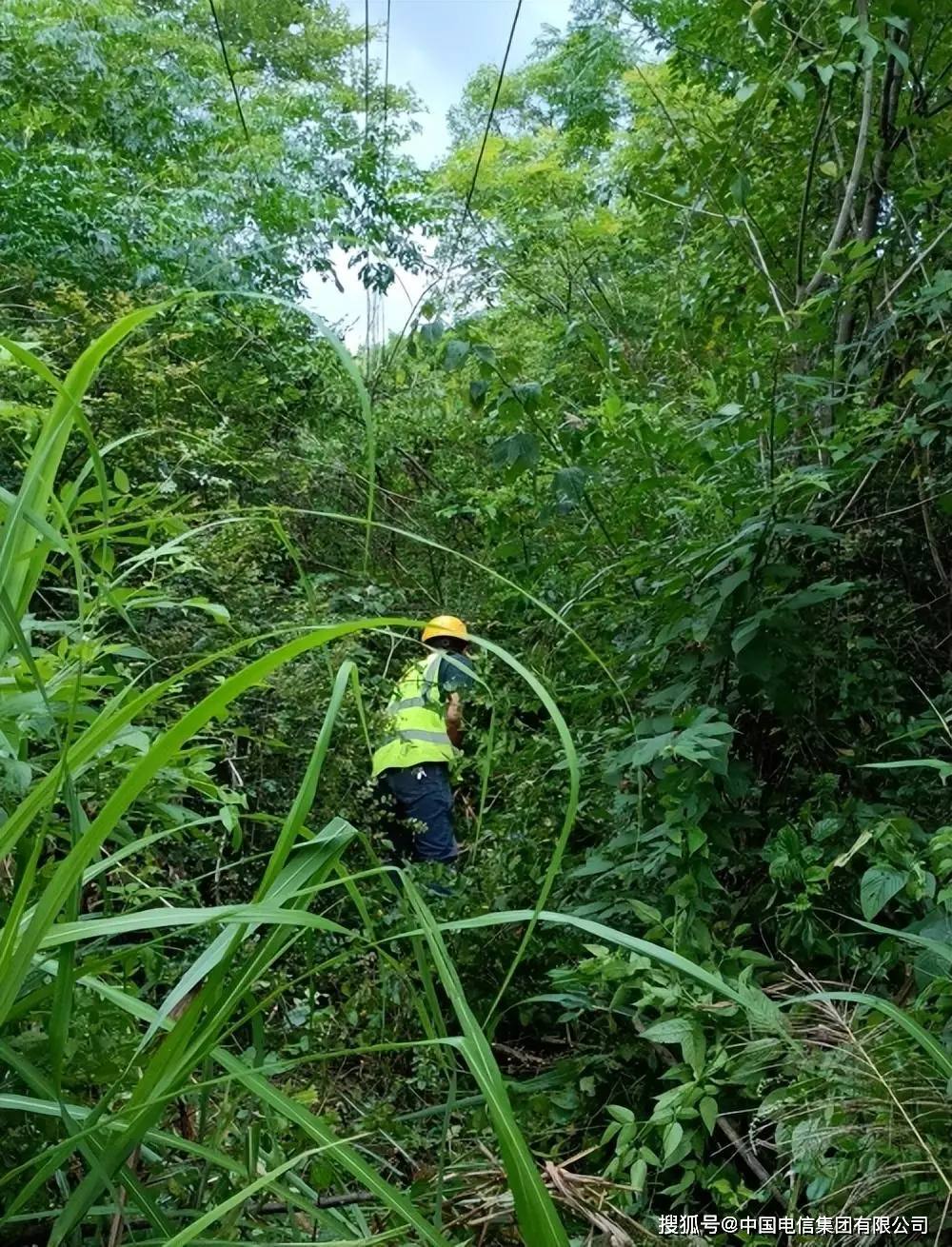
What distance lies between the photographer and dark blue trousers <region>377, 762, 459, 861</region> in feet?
11.2

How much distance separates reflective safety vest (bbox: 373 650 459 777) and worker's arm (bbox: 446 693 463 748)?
0.17ft

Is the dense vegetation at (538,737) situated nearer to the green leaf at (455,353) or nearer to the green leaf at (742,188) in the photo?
the green leaf at (455,353)

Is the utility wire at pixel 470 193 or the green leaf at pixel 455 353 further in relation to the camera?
the utility wire at pixel 470 193

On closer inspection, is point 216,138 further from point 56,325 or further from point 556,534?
point 556,534

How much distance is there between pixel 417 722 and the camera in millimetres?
3117

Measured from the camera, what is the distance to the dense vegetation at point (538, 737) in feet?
2.68

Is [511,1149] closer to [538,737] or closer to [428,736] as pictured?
[538,737]

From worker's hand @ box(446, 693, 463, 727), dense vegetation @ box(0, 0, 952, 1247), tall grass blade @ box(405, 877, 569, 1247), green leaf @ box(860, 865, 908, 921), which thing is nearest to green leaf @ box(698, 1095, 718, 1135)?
dense vegetation @ box(0, 0, 952, 1247)

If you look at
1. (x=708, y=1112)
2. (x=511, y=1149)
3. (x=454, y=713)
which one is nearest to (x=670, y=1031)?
(x=708, y=1112)

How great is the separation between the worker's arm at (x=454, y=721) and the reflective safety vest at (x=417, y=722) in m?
0.05

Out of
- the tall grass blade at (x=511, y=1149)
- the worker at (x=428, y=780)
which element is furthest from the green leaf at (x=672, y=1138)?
the worker at (x=428, y=780)

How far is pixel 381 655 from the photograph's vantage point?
373 centimetres

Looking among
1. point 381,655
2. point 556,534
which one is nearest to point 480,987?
point 556,534

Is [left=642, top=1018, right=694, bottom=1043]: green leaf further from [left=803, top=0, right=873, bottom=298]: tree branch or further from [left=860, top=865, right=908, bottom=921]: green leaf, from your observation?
[left=803, top=0, right=873, bottom=298]: tree branch
